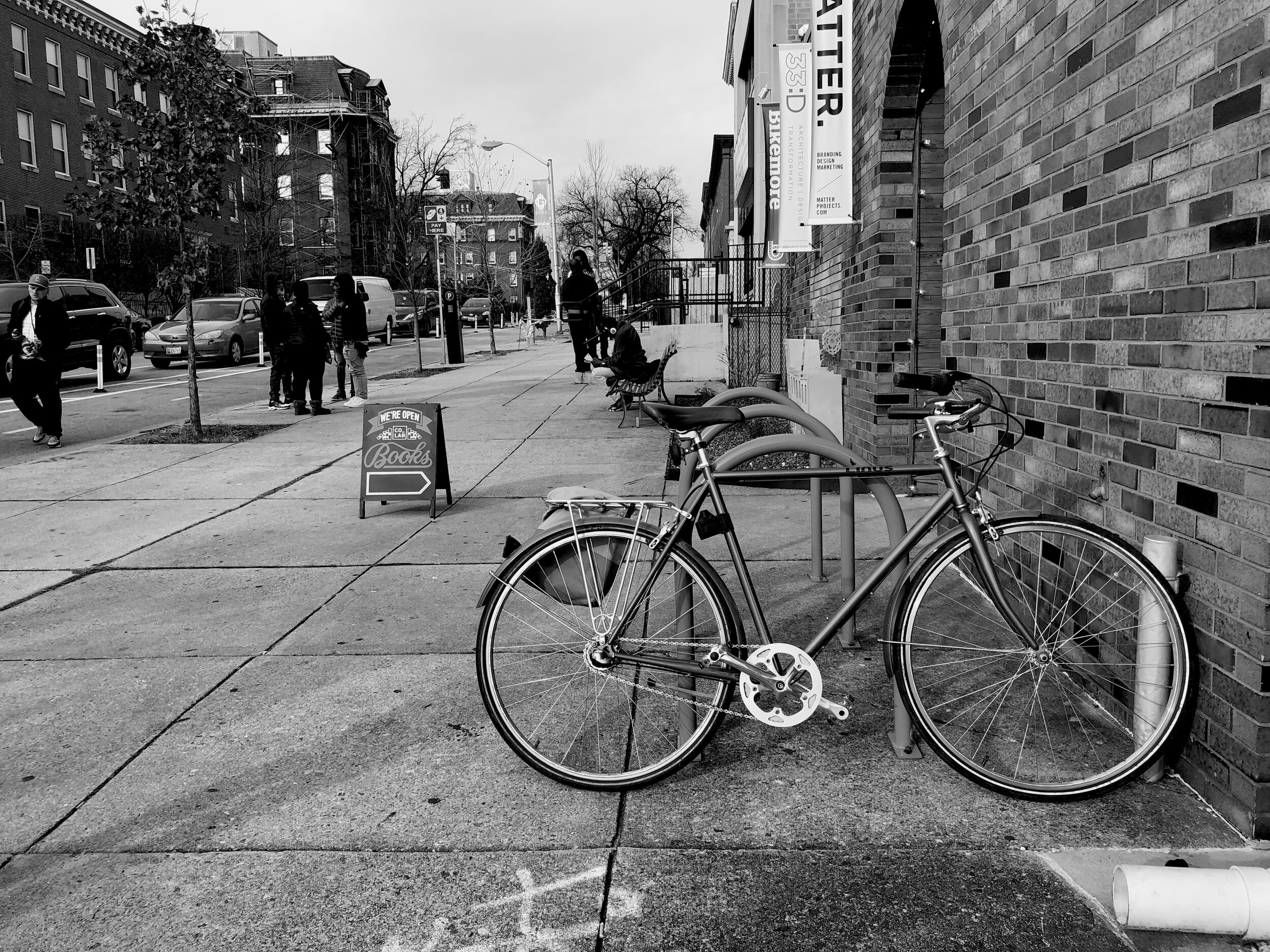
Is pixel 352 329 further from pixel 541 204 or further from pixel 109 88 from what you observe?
pixel 109 88

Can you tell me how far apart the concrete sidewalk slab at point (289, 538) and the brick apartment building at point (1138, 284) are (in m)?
3.72

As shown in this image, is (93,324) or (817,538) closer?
(817,538)

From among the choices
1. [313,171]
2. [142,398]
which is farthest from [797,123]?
[313,171]

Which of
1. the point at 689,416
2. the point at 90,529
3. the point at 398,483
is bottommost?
the point at 90,529

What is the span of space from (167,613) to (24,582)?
1.27m

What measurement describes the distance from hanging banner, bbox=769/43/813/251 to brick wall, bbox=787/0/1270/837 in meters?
2.73

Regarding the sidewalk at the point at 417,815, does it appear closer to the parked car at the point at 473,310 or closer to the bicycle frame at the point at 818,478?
the bicycle frame at the point at 818,478

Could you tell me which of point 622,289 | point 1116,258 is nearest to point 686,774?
point 1116,258

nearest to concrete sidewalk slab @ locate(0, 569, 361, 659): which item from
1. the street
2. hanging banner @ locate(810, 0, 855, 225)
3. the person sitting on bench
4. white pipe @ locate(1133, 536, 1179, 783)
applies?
white pipe @ locate(1133, 536, 1179, 783)

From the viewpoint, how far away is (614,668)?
11.1ft

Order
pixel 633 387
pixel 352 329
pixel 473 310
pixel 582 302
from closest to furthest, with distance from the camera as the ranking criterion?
pixel 633 387, pixel 352 329, pixel 582 302, pixel 473 310

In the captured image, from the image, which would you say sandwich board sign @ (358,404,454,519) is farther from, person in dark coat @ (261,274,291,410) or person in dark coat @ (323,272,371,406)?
person in dark coat @ (261,274,291,410)

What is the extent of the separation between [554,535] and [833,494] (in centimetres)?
475

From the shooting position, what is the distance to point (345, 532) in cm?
706
